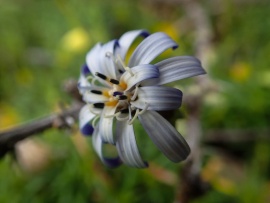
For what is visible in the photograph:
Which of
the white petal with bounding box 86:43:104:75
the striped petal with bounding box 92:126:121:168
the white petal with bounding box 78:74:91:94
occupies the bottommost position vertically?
the striped petal with bounding box 92:126:121:168

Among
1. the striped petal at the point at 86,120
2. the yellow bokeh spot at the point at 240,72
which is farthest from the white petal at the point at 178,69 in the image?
the yellow bokeh spot at the point at 240,72

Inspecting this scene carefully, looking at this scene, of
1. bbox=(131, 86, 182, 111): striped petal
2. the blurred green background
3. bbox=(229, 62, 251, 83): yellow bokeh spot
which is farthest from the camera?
bbox=(229, 62, 251, 83): yellow bokeh spot

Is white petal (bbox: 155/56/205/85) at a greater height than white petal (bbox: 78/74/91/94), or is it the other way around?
white petal (bbox: 155/56/205/85)

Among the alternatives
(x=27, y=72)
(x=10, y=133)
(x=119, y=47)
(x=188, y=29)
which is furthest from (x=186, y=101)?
(x=27, y=72)

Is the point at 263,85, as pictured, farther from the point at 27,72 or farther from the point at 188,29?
the point at 27,72

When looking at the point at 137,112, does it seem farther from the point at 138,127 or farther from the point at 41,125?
the point at 138,127

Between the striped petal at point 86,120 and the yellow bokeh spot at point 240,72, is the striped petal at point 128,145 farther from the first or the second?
the yellow bokeh spot at point 240,72

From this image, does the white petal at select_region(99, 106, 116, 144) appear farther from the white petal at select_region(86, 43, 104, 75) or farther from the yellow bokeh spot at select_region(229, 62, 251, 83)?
the yellow bokeh spot at select_region(229, 62, 251, 83)


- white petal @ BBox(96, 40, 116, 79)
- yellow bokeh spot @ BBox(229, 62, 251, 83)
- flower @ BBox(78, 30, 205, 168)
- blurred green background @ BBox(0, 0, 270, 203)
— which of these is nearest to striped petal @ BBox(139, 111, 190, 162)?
flower @ BBox(78, 30, 205, 168)
